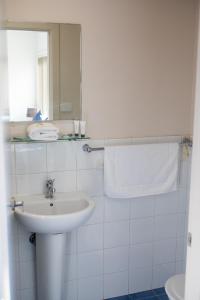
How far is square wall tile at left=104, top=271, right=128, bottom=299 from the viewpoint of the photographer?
2.56 metres

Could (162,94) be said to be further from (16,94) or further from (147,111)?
(16,94)

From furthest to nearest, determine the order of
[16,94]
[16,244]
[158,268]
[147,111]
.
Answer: [158,268], [147,111], [16,244], [16,94]

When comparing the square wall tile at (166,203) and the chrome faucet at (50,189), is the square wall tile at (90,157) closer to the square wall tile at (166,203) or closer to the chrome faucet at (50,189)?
the chrome faucet at (50,189)

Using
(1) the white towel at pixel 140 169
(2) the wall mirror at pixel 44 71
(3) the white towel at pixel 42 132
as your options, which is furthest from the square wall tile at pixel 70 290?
(2) the wall mirror at pixel 44 71

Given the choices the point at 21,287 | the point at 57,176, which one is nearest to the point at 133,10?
the point at 57,176

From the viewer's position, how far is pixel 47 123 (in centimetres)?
216

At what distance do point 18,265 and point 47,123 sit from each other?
1.01 meters

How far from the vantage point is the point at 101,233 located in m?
2.46

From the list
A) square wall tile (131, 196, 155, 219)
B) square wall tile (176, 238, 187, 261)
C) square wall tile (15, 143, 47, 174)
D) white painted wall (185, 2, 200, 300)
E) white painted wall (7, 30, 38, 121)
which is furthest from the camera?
square wall tile (176, 238, 187, 261)

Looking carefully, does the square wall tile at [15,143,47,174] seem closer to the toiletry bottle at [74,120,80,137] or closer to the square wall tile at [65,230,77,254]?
the toiletry bottle at [74,120,80,137]

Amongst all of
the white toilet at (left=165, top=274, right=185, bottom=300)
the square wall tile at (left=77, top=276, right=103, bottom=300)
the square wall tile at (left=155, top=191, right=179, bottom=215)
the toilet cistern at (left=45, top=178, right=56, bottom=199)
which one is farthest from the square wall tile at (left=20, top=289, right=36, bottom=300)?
the square wall tile at (left=155, top=191, right=179, bottom=215)

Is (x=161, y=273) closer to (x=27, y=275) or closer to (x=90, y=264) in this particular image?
(x=90, y=264)

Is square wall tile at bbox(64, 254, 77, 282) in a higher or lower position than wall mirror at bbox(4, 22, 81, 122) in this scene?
lower

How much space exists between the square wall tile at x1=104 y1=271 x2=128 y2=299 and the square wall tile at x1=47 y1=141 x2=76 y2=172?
944mm
